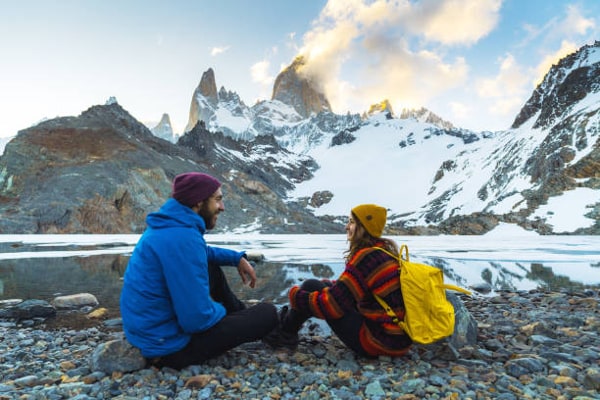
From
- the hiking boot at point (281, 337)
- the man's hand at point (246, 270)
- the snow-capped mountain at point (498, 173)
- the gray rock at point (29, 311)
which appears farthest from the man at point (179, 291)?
the snow-capped mountain at point (498, 173)

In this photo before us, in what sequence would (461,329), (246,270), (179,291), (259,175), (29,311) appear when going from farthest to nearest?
(259,175) → (29,311) → (246,270) → (461,329) → (179,291)

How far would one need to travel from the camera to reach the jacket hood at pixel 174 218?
3635mm

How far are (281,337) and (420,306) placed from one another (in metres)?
1.90

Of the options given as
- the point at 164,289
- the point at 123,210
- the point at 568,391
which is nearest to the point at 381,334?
the point at 568,391

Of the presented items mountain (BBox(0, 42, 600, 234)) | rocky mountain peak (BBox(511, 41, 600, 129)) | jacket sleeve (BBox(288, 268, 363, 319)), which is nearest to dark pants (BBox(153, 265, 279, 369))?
jacket sleeve (BBox(288, 268, 363, 319))

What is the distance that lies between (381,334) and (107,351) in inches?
120

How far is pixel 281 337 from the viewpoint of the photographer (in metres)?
4.75

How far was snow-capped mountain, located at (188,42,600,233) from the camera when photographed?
169 feet

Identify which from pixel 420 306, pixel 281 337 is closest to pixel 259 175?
pixel 281 337

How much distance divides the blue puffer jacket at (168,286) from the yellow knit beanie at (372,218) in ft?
5.89

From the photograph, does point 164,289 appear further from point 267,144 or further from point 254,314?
point 267,144

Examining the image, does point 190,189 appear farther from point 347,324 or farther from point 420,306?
point 420,306

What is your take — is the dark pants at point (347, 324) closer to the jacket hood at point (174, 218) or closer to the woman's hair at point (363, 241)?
the woman's hair at point (363, 241)

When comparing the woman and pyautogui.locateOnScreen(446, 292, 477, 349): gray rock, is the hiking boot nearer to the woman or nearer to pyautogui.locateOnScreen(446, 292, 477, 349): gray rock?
the woman
